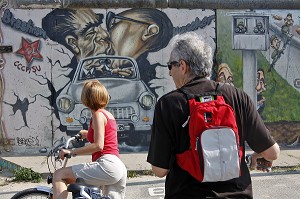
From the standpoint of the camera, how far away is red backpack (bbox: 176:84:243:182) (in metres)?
2.51

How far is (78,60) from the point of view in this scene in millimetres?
9555

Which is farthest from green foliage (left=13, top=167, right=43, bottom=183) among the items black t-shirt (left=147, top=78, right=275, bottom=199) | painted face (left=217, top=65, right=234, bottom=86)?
black t-shirt (left=147, top=78, right=275, bottom=199)

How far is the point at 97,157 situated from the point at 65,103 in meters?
5.32

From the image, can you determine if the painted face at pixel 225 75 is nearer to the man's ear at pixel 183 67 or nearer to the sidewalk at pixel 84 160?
the sidewalk at pixel 84 160

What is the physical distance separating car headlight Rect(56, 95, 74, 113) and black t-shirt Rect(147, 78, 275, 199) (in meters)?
7.10

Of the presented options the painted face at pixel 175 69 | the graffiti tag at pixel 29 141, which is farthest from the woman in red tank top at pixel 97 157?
the graffiti tag at pixel 29 141

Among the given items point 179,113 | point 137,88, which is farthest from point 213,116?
point 137,88

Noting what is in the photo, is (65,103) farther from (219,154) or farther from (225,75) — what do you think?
(219,154)

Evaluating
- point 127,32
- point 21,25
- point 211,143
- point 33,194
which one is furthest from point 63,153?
point 21,25

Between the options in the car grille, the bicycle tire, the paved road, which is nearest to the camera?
the bicycle tire

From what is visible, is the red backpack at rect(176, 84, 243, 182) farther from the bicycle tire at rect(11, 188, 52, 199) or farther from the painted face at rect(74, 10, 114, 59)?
the painted face at rect(74, 10, 114, 59)

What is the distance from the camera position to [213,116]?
2.54m

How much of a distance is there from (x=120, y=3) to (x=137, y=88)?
1.65 m

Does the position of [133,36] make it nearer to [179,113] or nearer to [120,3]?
[120,3]
